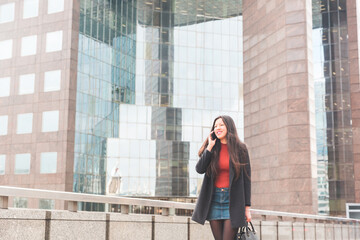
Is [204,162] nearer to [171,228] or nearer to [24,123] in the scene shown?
[171,228]

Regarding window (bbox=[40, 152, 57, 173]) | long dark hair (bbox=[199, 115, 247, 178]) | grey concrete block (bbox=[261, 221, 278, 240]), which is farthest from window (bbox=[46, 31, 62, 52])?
long dark hair (bbox=[199, 115, 247, 178])

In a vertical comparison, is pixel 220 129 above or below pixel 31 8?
below

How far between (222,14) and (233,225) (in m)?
56.7

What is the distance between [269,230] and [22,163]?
40906 mm

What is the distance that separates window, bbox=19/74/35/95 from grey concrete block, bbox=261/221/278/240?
41.3 meters

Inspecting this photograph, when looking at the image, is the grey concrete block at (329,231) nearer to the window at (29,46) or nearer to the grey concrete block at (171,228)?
the grey concrete block at (171,228)

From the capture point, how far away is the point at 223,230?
5.66 m

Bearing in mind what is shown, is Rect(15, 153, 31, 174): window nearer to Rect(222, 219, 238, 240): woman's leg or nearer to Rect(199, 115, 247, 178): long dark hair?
Rect(199, 115, 247, 178): long dark hair

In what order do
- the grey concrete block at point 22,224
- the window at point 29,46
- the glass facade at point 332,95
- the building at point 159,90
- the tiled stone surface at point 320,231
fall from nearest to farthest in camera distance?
the grey concrete block at point 22,224 → the tiled stone surface at point 320,231 → the building at point 159,90 → the glass facade at point 332,95 → the window at point 29,46

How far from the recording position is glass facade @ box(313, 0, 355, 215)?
145 ft

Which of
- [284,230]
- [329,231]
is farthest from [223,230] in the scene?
[329,231]

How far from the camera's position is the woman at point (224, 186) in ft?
18.4

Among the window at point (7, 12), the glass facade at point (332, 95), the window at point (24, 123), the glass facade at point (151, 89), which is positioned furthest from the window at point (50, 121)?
the glass facade at point (332, 95)

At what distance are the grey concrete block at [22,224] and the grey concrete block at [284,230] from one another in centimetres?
758
